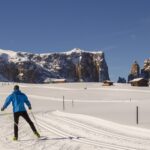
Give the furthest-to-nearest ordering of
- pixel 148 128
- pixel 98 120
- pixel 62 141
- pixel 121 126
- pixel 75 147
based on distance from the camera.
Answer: pixel 98 120 → pixel 121 126 → pixel 148 128 → pixel 62 141 → pixel 75 147

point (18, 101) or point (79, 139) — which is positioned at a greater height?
point (18, 101)

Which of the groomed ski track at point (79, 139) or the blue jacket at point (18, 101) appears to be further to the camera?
the blue jacket at point (18, 101)

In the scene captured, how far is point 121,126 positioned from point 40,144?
5.65m

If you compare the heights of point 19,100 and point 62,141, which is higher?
point 19,100

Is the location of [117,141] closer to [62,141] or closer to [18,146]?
[62,141]

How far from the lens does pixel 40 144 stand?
41.7 ft

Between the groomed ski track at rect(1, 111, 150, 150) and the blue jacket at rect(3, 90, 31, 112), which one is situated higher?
the blue jacket at rect(3, 90, 31, 112)

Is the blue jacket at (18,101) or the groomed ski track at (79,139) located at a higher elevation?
the blue jacket at (18,101)

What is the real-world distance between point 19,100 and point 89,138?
108 inches

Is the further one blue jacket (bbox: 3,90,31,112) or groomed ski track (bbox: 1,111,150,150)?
blue jacket (bbox: 3,90,31,112)

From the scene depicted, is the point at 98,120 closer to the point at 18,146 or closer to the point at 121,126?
the point at 121,126

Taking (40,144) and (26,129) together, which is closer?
(40,144)

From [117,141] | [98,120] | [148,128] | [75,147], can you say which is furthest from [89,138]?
[98,120]

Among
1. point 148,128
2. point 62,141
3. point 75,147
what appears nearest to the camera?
point 75,147
